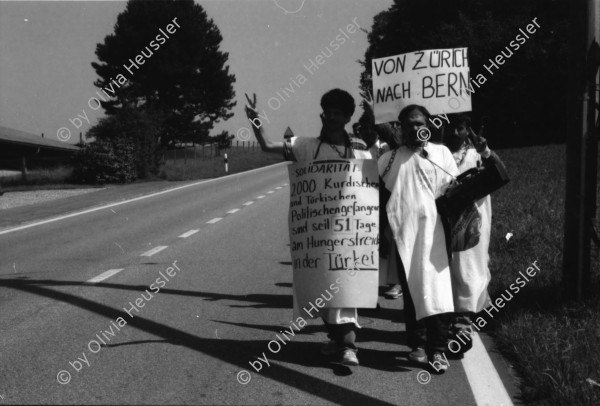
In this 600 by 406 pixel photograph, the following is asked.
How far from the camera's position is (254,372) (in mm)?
4941

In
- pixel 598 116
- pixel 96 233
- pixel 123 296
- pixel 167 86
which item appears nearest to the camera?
pixel 598 116

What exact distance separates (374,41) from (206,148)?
60.2 feet

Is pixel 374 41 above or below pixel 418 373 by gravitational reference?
above

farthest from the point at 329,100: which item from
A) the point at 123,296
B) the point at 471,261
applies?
the point at 123,296

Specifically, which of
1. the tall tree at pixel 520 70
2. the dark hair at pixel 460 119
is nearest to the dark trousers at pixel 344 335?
the dark hair at pixel 460 119

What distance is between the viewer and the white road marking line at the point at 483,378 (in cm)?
438

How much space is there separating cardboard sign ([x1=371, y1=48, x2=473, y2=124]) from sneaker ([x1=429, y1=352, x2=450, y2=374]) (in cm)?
177

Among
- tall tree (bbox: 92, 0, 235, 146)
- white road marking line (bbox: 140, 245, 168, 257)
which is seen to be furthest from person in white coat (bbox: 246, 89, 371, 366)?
tall tree (bbox: 92, 0, 235, 146)

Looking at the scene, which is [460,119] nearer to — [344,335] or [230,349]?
[344,335]

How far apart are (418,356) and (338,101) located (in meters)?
1.72

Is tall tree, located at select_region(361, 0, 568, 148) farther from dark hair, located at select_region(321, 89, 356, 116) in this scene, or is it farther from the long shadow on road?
dark hair, located at select_region(321, 89, 356, 116)

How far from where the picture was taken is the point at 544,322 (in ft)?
18.7

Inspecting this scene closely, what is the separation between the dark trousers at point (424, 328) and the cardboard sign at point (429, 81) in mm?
1196

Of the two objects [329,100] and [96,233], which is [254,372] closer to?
[329,100]
